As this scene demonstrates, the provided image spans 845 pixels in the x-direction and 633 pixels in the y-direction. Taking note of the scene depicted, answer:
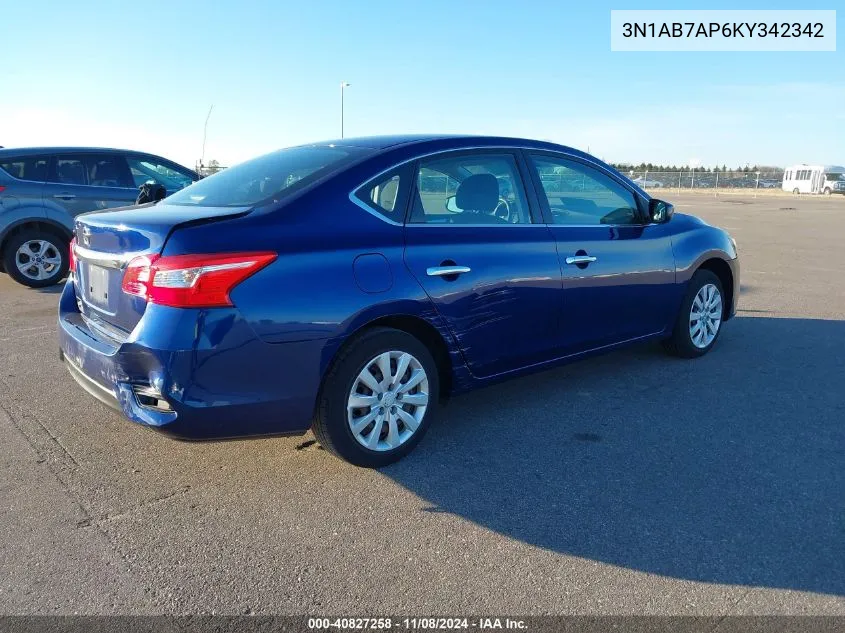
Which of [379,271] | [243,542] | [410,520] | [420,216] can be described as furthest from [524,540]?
[420,216]

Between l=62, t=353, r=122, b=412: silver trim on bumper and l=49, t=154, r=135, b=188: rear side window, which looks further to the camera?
l=49, t=154, r=135, b=188: rear side window

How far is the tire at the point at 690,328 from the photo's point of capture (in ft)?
17.5

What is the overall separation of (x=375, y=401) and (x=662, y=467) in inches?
59.1

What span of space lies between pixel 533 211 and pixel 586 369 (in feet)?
5.18

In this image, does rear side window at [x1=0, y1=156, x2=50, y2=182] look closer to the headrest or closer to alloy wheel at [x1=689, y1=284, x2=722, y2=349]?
the headrest

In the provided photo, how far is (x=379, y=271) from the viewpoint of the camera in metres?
3.35

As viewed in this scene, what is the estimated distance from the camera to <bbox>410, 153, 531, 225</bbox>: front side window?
3.72m

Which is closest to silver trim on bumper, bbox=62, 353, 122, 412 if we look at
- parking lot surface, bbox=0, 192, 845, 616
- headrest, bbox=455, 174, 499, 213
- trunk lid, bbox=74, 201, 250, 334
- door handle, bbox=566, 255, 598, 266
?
trunk lid, bbox=74, 201, 250, 334

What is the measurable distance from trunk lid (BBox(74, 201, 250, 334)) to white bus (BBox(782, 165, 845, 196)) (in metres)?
55.5

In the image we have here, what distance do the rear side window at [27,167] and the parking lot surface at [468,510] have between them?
4423 mm

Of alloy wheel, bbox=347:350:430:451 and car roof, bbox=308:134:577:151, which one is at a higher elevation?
car roof, bbox=308:134:577:151

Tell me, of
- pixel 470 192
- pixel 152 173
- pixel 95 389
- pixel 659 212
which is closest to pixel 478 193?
pixel 470 192

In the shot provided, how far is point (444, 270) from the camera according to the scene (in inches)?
142

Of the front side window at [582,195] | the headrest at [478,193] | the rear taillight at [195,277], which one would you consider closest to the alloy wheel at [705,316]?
the front side window at [582,195]
